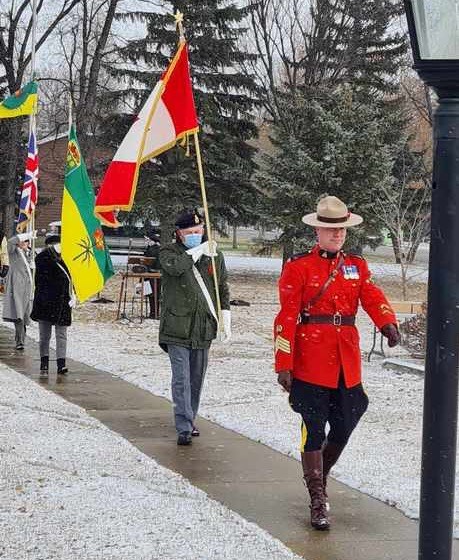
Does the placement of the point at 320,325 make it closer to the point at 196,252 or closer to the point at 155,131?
the point at 196,252

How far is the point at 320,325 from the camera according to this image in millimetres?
6074

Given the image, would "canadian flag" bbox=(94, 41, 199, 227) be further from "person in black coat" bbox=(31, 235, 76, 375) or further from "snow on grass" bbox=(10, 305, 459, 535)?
"person in black coat" bbox=(31, 235, 76, 375)

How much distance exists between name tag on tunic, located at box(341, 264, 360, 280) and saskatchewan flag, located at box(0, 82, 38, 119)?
14.2m

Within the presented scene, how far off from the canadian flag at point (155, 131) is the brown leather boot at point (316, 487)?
14.5 ft

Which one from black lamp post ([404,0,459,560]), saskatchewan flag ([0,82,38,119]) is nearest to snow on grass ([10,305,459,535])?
black lamp post ([404,0,459,560])

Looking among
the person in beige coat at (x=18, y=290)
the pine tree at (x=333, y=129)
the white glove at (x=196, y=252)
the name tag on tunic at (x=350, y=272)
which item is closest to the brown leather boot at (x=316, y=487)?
the name tag on tunic at (x=350, y=272)

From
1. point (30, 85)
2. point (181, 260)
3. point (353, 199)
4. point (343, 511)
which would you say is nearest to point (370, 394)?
point (181, 260)

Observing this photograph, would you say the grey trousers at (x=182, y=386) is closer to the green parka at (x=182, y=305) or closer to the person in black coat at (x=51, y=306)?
the green parka at (x=182, y=305)

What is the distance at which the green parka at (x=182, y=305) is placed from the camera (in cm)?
830

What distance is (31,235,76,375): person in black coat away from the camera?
12.3 meters

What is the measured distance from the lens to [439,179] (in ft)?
13.2

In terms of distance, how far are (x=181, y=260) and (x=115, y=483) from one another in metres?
2.16

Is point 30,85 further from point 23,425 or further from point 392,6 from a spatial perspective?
point 392,6

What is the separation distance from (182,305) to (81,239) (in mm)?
5081
